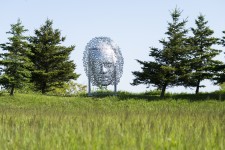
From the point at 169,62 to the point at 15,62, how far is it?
14.0 m

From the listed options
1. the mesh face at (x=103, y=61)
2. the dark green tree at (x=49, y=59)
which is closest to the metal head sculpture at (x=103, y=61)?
the mesh face at (x=103, y=61)

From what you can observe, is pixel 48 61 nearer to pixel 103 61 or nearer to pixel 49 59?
pixel 49 59

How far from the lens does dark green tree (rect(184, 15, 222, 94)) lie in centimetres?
3938

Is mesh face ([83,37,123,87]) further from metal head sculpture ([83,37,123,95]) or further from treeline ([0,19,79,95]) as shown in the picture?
treeline ([0,19,79,95])

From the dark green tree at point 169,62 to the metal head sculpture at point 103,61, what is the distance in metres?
2.70

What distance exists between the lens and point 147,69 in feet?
127

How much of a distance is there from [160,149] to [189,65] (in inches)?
1394

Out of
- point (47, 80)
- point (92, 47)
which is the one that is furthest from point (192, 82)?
point (47, 80)

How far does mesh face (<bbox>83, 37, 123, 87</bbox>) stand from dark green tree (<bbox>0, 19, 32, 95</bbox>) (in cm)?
541

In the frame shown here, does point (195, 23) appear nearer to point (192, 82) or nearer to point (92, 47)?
point (192, 82)

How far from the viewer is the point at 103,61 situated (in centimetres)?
3678

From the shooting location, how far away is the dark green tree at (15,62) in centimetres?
3572

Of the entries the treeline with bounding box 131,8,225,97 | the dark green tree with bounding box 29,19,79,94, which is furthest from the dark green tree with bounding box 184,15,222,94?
the dark green tree with bounding box 29,19,79,94

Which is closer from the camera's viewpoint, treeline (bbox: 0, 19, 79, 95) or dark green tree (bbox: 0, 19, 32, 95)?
dark green tree (bbox: 0, 19, 32, 95)
